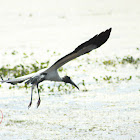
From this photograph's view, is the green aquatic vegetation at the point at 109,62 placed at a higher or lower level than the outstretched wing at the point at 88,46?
higher

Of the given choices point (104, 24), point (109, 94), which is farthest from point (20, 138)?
point (104, 24)

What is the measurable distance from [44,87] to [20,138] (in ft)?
11.2

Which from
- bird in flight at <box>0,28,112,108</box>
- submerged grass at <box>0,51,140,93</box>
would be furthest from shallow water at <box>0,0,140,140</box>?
bird in flight at <box>0,28,112,108</box>

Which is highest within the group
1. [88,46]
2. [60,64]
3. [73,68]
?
[73,68]

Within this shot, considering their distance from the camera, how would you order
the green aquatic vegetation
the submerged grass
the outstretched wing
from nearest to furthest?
1. the outstretched wing
2. the submerged grass
3. the green aquatic vegetation

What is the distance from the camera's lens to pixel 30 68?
10938 mm

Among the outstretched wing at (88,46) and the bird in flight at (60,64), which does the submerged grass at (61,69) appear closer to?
the bird in flight at (60,64)

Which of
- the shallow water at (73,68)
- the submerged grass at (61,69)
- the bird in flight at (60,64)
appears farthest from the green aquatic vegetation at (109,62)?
the bird in flight at (60,64)

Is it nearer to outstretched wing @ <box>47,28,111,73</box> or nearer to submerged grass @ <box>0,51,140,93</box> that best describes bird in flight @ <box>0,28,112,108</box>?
outstretched wing @ <box>47,28,111,73</box>

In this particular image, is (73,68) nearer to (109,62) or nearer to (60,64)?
(109,62)

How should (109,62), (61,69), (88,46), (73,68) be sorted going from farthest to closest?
(109,62)
(73,68)
(61,69)
(88,46)

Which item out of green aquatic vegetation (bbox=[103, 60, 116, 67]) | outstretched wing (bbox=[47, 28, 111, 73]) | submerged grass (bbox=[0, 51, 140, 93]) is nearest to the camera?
outstretched wing (bbox=[47, 28, 111, 73])

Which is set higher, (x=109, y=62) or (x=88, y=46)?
(x=109, y=62)

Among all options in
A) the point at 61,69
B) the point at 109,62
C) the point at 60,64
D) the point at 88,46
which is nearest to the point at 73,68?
the point at 61,69
